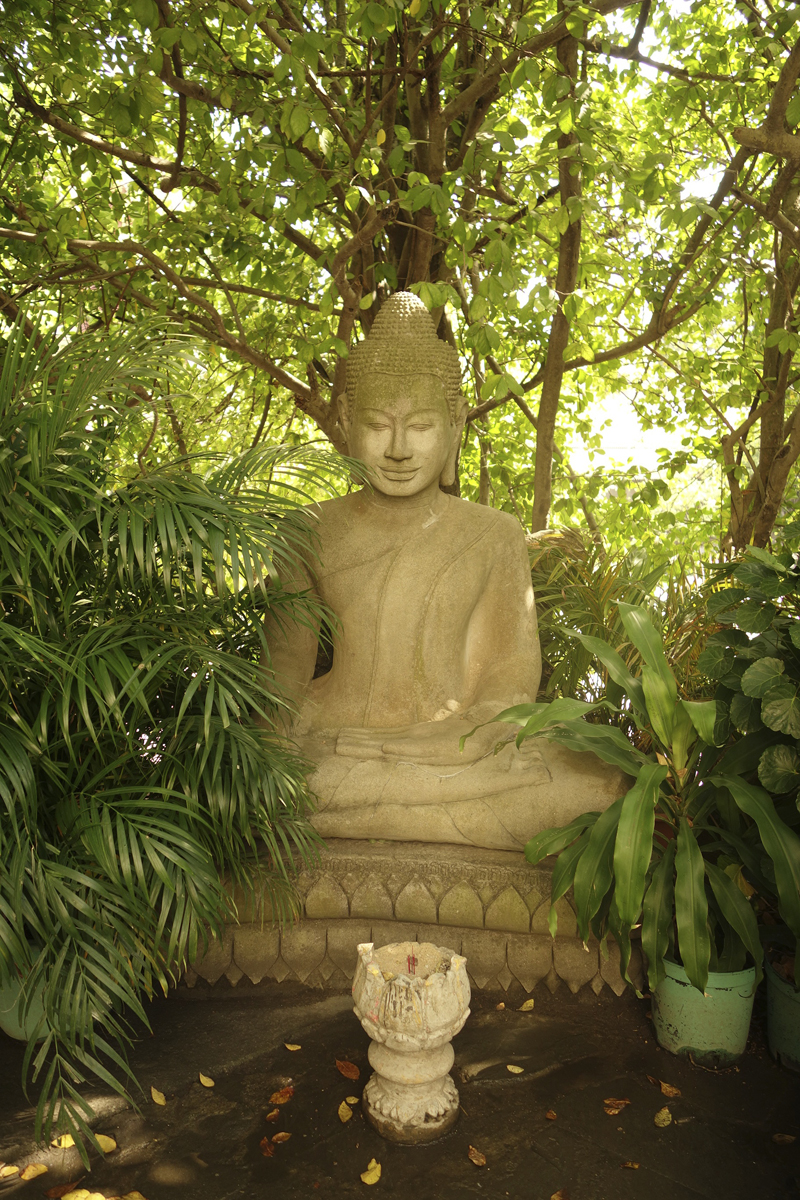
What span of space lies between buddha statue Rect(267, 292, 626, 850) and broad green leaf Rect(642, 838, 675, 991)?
75cm

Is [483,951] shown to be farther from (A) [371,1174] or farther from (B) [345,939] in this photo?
(A) [371,1174]

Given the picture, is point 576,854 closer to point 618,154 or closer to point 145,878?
point 145,878

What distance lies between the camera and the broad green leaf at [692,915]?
2123mm

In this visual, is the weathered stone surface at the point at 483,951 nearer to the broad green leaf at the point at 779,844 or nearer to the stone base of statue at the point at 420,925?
the stone base of statue at the point at 420,925

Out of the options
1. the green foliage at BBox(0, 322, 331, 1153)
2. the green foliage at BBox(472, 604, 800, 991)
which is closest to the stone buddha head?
the green foliage at BBox(0, 322, 331, 1153)

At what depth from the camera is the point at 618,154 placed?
141 inches

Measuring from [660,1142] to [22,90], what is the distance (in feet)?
14.2

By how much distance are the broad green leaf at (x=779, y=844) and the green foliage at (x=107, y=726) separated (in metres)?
1.16

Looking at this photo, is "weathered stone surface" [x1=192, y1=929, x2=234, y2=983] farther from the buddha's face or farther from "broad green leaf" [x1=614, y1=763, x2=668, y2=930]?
the buddha's face

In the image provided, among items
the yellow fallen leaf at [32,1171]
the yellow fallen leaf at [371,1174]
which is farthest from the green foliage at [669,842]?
the yellow fallen leaf at [32,1171]

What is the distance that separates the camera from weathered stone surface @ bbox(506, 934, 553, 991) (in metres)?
2.65

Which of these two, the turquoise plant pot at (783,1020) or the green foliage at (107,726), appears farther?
the turquoise plant pot at (783,1020)

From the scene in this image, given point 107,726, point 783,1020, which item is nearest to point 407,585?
point 107,726

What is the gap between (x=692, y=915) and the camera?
2162 mm
